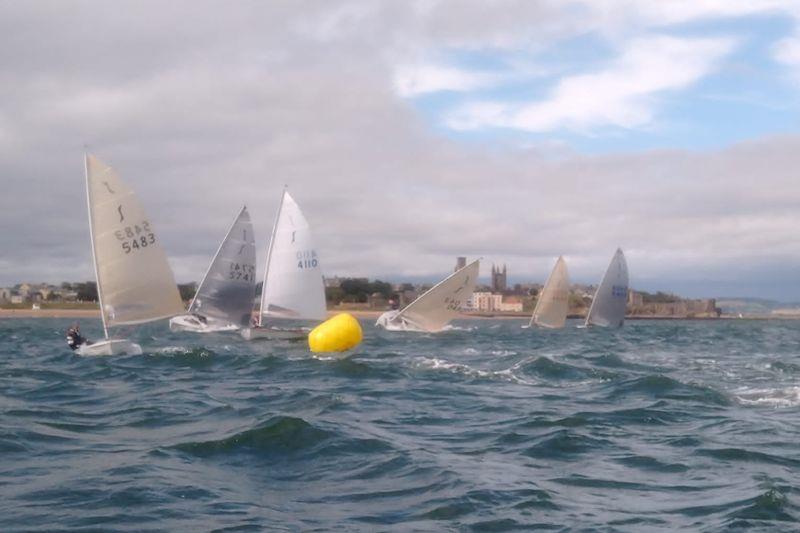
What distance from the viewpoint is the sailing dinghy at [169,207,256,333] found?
4022 centimetres

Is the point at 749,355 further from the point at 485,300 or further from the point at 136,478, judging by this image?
the point at 485,300

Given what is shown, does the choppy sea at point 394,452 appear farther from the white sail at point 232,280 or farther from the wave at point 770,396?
the white sail at point 232,280

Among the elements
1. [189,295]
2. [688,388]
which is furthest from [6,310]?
[688,388]

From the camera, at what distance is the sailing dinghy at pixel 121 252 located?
30.2 metres

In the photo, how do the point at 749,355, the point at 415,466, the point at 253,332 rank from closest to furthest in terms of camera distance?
the point at 415,466 < the point at 749,355 < the point at 253,332

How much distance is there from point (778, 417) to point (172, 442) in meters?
9.36

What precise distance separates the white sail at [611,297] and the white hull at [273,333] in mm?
32057

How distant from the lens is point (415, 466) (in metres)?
10.7

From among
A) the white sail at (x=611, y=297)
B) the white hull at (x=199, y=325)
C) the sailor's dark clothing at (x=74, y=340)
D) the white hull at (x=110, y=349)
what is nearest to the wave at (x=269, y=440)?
the white hull at (x=110, y=349)

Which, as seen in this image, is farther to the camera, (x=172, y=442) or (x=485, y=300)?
(x=485, y=300)

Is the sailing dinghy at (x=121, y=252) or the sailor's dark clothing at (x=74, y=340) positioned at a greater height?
the sailing dinghy at (x=121, y=252)

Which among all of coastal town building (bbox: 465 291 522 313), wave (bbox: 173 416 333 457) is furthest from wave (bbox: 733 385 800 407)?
coastal town building (bbox: 465 291 522 313)

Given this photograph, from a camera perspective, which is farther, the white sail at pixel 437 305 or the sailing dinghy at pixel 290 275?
the white sail at pixel 437 305

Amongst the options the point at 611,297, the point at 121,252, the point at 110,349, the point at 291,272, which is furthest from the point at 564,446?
the point at 611,297
